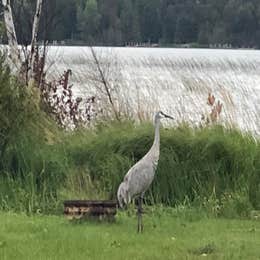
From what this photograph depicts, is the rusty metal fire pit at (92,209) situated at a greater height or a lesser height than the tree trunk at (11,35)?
lesser

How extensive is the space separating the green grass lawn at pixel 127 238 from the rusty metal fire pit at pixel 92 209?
0.35 ft

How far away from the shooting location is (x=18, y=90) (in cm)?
1404

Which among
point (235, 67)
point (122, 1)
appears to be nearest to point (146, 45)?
point (122, 1)

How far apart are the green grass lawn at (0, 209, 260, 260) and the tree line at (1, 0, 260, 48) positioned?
26.6 ft

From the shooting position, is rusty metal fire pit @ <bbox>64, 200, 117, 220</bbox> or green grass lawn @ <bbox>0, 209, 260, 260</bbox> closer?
green grass lawn @ <bbox>0, 209, 260, 260</bbox>

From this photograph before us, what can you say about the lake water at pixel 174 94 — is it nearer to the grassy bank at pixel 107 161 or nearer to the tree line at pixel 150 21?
the tree line at pixel 150 21

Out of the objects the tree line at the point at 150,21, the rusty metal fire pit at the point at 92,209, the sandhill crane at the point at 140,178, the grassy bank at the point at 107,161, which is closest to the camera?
the sandhill crane at the point at 140,178

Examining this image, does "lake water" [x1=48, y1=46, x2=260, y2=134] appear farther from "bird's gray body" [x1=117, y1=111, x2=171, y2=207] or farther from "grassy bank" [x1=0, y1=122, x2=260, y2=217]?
"bird's gray body" [x1=117, y1=111, x2=171, y2=207]

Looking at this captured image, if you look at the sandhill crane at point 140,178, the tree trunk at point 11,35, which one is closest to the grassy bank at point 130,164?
the sandhill crane at point 140,178

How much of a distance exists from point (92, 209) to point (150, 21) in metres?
50.3

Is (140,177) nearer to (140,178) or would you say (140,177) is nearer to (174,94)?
(140,178)

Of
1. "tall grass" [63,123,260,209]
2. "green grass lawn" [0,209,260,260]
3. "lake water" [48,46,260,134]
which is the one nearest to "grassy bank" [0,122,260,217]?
"tall grass" [63,123,260,209]

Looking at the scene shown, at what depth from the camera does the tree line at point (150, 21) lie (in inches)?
1026

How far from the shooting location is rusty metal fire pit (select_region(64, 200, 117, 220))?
1070cm
